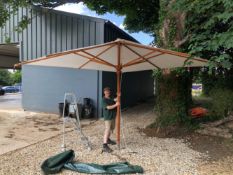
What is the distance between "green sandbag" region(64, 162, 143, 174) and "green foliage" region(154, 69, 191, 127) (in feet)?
12.3

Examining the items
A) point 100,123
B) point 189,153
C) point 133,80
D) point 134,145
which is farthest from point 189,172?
point 133,80

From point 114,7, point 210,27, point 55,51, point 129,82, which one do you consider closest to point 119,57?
point 210,27

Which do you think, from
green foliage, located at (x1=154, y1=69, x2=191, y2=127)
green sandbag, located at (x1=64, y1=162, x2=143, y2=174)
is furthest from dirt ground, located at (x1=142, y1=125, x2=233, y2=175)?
green sandbag, located at (x1=64, y1=162, x2=143, y2=174)

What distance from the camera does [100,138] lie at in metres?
8.55

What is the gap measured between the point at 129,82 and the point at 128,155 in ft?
34.1

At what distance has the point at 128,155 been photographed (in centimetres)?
675

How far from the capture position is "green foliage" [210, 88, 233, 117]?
9.69 m

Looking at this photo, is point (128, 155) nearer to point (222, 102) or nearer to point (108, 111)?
point (108, 111)

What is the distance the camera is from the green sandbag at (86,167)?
554 centimetres

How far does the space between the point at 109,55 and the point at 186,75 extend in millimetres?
3305

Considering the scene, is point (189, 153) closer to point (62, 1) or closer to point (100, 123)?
point (100, 123)

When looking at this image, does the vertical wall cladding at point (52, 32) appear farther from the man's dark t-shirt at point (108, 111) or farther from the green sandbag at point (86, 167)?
the green sandbag at point (86, 167)

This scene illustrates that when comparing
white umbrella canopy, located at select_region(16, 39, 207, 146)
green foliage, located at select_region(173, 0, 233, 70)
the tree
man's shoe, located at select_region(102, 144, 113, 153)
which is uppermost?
the tree

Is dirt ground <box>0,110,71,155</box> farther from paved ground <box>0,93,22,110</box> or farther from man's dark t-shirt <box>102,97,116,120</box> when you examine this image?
paved ground <box>0,93,22,110</box>
